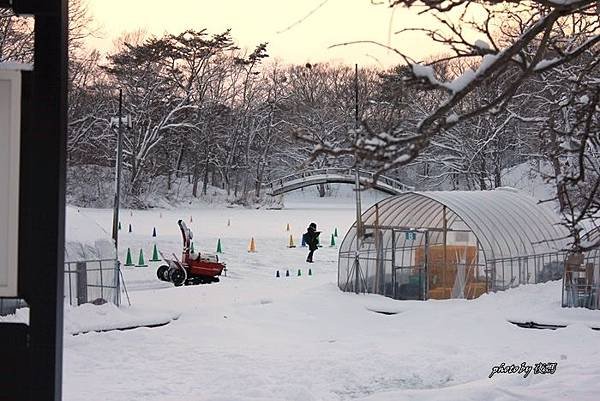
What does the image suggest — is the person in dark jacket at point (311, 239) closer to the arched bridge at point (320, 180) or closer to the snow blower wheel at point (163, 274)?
the snow blower wheel at point (163, 274)

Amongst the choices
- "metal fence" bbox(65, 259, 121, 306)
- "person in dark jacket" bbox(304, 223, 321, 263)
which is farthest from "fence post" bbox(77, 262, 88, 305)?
"person in dark jacket" bbox(304, 223, 321, 263)

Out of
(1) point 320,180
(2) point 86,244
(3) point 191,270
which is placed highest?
(1) point 320,180

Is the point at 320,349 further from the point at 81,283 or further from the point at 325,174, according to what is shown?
the point at 325,174

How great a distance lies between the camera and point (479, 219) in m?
16.2

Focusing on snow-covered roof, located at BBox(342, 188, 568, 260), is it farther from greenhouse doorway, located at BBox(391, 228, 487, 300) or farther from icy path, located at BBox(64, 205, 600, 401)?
icy path, located at BBox(64, 205, 600, 401)

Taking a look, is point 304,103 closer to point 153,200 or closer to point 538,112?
point 153,200

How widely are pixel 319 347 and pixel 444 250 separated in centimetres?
538

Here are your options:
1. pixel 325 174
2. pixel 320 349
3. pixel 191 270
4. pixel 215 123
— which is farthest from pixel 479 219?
pixel 215 123

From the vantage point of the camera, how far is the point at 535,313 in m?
13.7

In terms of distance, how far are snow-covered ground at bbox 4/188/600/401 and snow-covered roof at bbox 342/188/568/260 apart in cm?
112

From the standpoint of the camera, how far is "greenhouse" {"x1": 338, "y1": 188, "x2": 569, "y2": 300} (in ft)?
51.9

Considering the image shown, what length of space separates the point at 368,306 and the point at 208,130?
99.1 ft

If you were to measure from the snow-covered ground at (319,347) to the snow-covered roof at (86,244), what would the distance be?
3.33 feet

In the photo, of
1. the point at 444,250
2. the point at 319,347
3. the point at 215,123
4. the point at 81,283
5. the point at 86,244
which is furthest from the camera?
the point at 215,123
